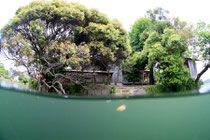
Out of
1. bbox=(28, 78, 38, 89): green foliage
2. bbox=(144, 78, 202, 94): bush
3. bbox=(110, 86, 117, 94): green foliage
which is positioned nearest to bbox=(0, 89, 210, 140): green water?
bbox=(110, 86, 117, 94): green foliage

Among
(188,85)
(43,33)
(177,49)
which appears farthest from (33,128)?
(177,49)

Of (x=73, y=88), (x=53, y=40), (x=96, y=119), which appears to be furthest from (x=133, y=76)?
(x=53, y=40)

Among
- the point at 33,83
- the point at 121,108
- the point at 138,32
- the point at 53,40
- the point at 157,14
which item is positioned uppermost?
the point at 157,14

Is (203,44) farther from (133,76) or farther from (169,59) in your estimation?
(133,76)

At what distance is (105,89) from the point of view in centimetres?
432

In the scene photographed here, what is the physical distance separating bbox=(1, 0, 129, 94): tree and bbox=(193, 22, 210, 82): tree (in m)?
2.58

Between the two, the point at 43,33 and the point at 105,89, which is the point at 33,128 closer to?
the point at 105,89

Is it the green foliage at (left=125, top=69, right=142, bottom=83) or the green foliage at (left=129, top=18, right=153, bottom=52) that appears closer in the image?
the green foliage at (left=129, top=18, right=153, bottom=52)

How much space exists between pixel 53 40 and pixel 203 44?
4698 millimetres

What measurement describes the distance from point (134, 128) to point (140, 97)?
5.18ft

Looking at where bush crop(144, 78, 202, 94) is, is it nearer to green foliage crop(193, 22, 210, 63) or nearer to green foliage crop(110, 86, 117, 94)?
green foliage crop(193, 22, 210, 63)

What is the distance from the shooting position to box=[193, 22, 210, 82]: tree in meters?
3.51

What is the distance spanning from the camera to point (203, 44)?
3.63m

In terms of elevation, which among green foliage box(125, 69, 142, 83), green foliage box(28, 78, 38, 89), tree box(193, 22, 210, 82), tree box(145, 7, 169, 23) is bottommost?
green foliage box(28, 78, 38, 89)
